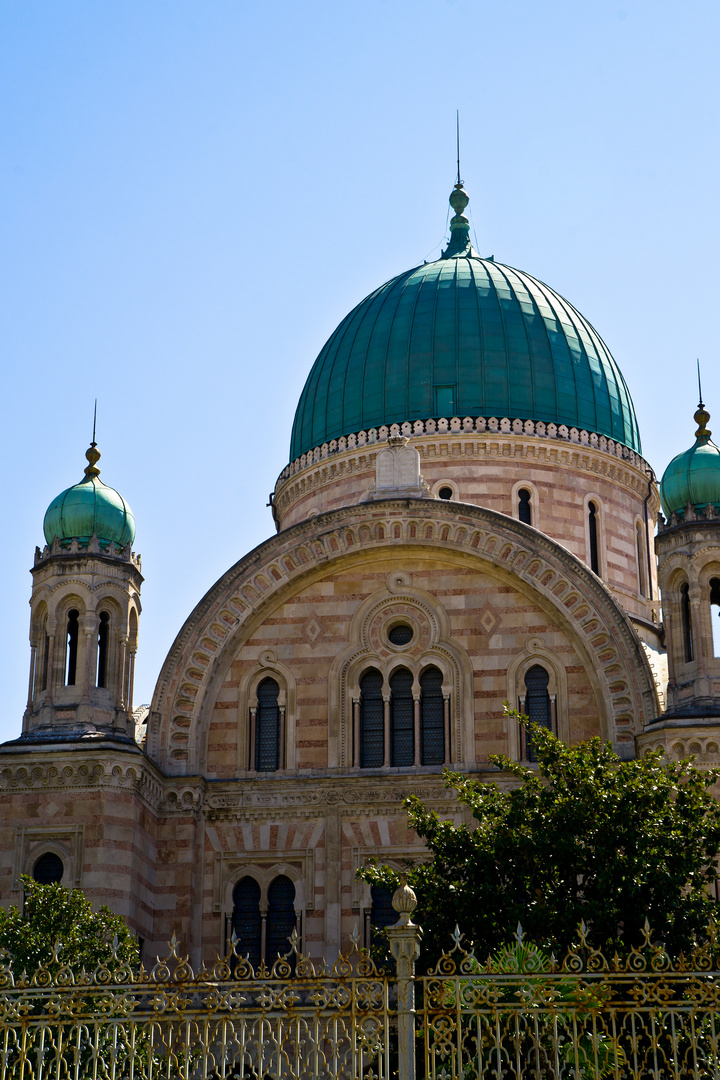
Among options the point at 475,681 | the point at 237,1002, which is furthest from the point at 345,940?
the point at 237,1002

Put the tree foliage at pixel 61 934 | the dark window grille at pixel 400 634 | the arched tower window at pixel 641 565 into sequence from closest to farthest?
1. the tree foliage at pixel 61 934
2. the dark window grille at pixel 400 634
3. the arched tower window at pixel 641 565

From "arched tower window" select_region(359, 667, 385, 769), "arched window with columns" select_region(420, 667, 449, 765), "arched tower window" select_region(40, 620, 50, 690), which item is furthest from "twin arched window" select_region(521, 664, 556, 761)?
"arched tower window" select_region(40, 620, 50, 690)

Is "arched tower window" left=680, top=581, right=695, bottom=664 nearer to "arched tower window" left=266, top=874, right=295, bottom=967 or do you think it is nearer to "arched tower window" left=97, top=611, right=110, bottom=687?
"arched tower window" left=266, top=874, right=295, bottom=967

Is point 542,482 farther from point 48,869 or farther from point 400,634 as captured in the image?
point 48,869

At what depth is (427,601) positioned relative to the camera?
25.0 metres

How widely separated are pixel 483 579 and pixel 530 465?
16.8 feet

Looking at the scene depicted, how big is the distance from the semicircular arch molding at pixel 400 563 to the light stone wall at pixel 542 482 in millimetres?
3814

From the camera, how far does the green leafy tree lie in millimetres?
17047

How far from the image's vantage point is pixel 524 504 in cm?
2956

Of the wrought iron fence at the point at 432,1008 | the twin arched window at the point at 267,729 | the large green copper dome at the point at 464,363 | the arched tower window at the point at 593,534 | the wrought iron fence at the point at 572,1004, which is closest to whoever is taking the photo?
the wrought iron fence at the point at 572,1004

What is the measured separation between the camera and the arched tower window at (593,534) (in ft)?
96.9

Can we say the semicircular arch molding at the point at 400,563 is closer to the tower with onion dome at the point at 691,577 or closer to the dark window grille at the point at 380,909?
the tower with onion dome at the point at 691,577

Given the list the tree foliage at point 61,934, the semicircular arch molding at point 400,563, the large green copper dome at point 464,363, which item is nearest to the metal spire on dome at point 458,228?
the large green copper dome at point 464,363

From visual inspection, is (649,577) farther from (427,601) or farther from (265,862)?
(265,862)
